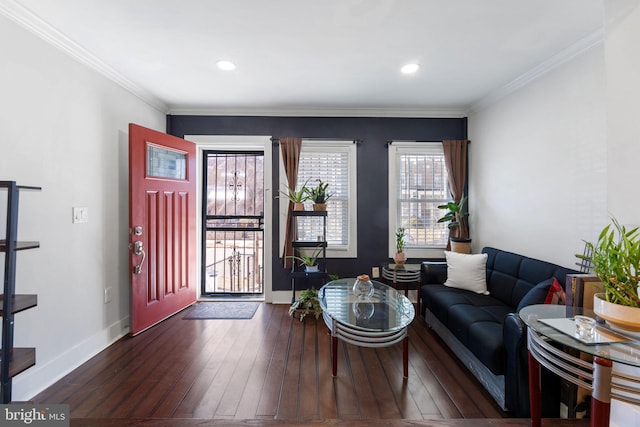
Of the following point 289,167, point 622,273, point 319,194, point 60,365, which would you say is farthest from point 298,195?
point 622,273

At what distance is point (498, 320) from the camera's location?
2133mm

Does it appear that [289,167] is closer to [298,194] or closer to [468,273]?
[298,194]

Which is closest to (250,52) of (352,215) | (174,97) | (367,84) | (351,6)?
(351,6)

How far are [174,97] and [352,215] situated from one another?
8.59ft

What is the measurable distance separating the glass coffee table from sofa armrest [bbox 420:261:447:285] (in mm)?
606

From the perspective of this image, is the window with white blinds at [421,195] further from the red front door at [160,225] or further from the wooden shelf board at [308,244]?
the red front door at [160,225]

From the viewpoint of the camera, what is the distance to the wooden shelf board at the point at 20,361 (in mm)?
1447

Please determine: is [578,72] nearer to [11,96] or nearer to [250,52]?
[250,52]

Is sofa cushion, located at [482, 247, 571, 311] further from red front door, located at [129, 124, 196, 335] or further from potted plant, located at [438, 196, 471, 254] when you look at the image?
red front door, located at [129, 124, 196, 335]

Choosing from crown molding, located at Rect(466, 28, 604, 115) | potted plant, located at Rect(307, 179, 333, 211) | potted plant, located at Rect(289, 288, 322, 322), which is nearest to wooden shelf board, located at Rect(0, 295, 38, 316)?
potted plant, located at Rect(289, 288, 322, 322)

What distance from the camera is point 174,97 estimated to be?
3.26m

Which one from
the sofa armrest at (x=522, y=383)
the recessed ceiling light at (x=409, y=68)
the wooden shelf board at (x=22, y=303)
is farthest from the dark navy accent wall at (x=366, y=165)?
the wooden shelf board at (x=22, y=303)

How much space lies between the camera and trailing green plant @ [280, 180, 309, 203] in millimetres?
3455

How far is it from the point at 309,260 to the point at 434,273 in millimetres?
1473
